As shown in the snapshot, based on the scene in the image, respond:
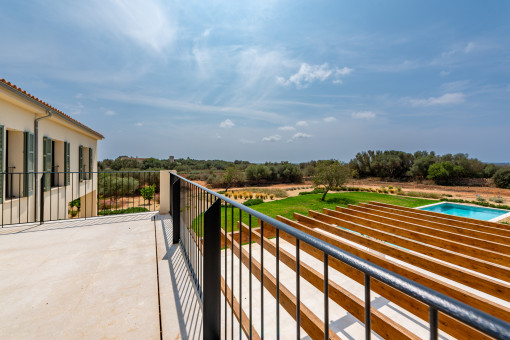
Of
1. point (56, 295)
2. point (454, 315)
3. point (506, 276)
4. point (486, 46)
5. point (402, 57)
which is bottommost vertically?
point (506, 276)

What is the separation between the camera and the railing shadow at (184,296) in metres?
1.71

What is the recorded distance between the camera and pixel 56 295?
81.3 inches

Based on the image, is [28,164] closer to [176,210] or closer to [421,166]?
[176,210]

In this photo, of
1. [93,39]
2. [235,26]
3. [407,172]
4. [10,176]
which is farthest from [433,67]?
[10,176]

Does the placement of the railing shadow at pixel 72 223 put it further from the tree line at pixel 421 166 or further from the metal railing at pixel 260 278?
the tree line at pixel 421 166

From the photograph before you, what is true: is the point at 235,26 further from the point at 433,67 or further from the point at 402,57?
the point at 433,67

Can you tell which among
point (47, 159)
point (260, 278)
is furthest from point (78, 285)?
point (47, 159)

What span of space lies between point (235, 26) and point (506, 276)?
10.4 metres

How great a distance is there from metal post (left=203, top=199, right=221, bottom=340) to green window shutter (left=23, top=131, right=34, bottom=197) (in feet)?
A: 20.9

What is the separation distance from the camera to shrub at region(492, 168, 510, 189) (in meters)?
20.6

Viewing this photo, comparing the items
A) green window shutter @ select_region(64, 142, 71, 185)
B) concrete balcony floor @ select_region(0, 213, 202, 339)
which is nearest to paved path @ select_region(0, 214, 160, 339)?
concrete balcony floor @ select_region(0, 213, 202, 339)

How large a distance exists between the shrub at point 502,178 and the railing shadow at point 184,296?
29.9 meters

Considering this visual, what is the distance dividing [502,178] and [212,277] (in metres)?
30.8

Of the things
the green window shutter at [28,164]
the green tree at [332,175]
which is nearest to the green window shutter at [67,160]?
the green window shutter at [28,164]
